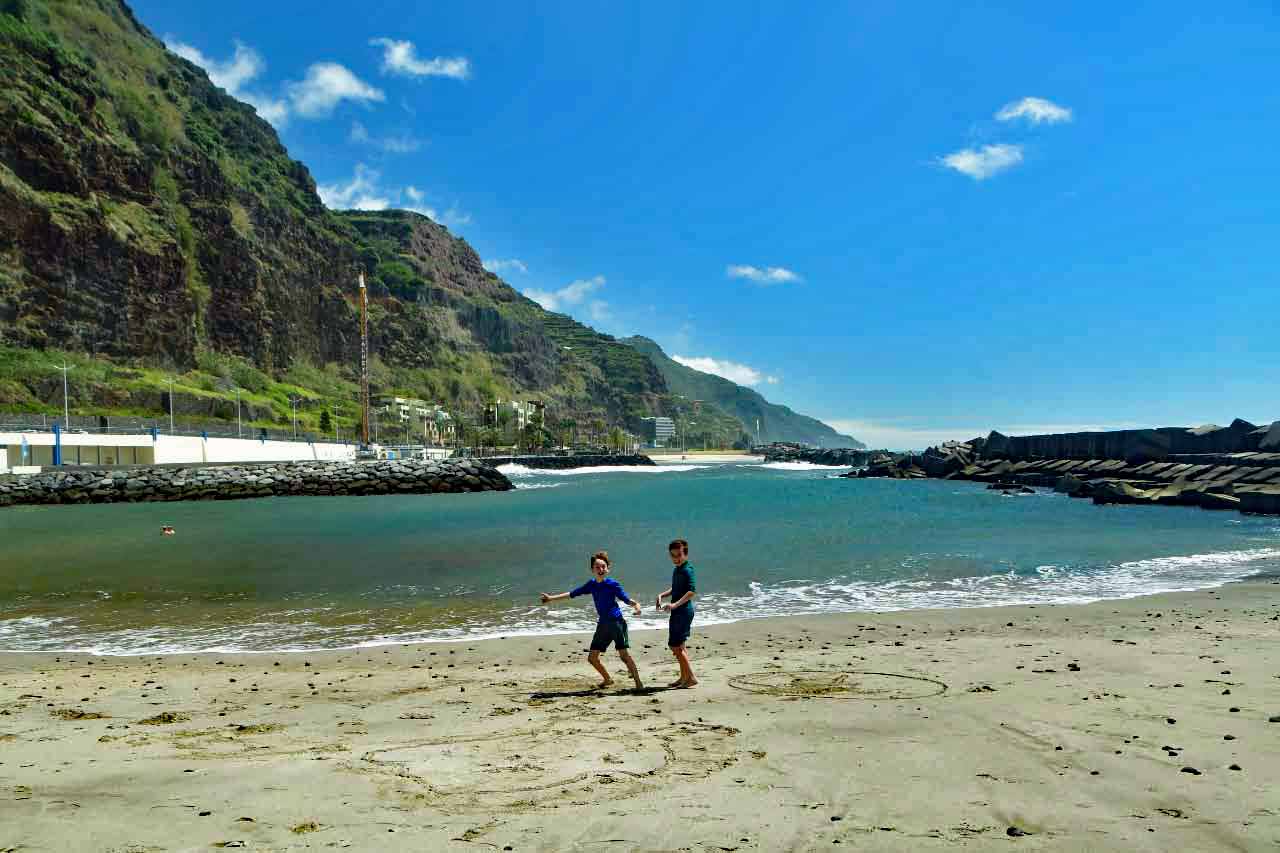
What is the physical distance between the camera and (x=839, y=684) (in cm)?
994

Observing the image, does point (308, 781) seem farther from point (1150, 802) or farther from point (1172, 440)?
point (1172, 440)

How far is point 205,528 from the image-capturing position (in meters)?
36.9

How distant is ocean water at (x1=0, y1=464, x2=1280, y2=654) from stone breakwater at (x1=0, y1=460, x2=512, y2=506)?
42.0 feet

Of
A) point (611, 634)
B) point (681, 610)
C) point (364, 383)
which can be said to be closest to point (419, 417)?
point (364, 383)

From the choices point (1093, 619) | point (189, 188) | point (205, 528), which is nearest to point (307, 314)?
point (189, 188)

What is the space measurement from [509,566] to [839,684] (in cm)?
1498

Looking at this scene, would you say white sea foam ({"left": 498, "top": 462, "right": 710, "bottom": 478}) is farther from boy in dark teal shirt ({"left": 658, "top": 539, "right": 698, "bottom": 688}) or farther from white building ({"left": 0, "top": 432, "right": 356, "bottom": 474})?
boy in dark teal shirt ({"left": 658, "top": 539, "right": 698, "bottom": 688})

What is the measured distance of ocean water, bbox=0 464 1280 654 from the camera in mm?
15773

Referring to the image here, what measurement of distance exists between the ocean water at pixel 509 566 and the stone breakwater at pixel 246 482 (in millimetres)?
12797

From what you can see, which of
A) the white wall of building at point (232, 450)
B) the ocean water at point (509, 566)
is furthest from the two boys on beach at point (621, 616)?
the white wall of building at point (232, 450)

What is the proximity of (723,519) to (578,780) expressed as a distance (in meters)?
36.0

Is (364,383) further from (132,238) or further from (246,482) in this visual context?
(246,482)

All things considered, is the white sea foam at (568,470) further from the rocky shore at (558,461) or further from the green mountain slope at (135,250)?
the green mountain slope at (135,250)

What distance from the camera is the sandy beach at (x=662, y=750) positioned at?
5391 millimetres
